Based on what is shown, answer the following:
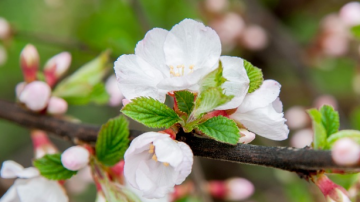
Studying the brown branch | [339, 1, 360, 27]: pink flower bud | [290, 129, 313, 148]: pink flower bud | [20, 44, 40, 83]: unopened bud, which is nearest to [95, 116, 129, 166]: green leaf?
the brown branch

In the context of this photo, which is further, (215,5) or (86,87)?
(215,5)

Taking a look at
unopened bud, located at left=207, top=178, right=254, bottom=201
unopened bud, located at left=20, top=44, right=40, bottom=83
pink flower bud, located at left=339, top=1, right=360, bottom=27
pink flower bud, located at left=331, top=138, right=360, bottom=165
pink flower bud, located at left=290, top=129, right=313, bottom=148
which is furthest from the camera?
pink flower bud, located at left=290, top=129, right=313, bottom=148

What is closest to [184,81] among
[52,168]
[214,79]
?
[214,79]

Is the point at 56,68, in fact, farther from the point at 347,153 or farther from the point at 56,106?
the point at 347,153

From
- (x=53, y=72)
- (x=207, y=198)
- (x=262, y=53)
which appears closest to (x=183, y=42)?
(x=53, y=72)

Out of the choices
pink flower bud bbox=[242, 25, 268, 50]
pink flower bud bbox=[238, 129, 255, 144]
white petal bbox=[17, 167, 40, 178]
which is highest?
pink flower bud bbox=[238, 129, 255, 144]

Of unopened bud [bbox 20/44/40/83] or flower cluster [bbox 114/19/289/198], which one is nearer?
flower cluster [bbox 114/19/289/198]

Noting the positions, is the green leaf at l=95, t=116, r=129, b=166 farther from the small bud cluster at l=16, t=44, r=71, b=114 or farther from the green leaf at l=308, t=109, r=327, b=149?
the green leaf at l=308, t=109, r=327, b=149
